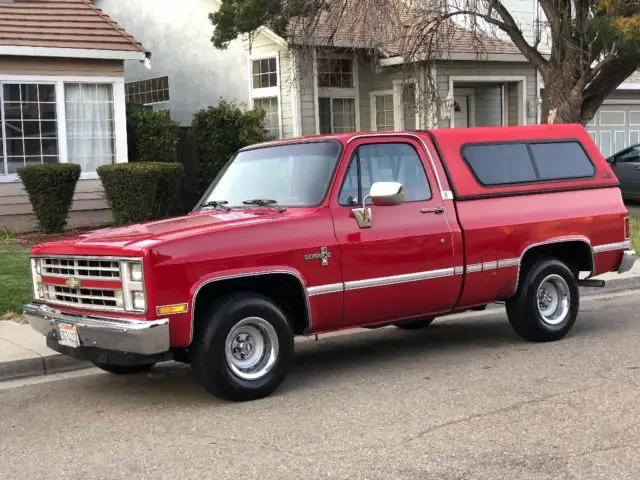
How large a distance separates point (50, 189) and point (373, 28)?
6633mm

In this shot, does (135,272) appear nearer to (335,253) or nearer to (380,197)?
(335,253)

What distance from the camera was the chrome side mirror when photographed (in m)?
6.39

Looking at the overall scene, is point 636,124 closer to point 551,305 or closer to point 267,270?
point 551,305

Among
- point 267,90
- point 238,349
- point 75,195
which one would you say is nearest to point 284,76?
point 267,90

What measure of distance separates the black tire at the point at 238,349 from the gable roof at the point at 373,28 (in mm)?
10271

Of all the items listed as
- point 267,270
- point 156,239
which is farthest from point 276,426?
point 156,239

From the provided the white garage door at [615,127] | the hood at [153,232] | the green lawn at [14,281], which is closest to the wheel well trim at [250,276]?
the hood at [153,232]

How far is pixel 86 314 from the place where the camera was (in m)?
6.07

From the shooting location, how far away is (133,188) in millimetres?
14594

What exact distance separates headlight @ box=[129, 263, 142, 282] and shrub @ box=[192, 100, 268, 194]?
12185 mm

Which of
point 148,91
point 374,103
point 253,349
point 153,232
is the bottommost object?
point 253,349

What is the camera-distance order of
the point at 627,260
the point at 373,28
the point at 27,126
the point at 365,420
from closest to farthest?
the point at 365,420, the point at 627,260, the point at 373,28, the point at 27,126

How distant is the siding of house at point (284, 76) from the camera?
18438mm

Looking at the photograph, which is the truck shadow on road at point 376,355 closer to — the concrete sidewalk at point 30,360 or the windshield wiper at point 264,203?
the concrete sidewalk at point 30,360
